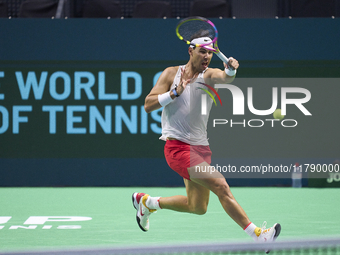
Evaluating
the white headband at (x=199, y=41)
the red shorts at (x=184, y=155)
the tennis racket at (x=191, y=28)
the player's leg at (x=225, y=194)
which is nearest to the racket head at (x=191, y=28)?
the tennis racket at (x=191, y=28)

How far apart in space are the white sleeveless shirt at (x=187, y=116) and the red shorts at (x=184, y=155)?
0.04 meters

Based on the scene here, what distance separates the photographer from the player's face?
388 centimetres

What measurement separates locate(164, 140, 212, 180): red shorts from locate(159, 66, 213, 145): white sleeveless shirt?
0.04m

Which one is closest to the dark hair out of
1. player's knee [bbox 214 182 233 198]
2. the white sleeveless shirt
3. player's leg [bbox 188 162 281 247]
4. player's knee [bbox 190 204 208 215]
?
the white sleeveless shirt

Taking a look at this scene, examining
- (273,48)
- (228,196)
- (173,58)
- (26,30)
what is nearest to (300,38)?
(273,48)

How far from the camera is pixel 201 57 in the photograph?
153 inches

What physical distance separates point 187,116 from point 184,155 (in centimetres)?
31

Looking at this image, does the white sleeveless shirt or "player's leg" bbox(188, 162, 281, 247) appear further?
the white sleeveless shirt

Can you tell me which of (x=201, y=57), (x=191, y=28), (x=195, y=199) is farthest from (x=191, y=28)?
(x=195, y=199)

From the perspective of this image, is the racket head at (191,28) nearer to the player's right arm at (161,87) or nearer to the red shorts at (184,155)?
the player's right arm at (161,87)

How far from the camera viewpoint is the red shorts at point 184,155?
3871mm

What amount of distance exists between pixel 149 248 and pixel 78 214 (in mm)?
4069

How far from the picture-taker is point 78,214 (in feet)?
18.0

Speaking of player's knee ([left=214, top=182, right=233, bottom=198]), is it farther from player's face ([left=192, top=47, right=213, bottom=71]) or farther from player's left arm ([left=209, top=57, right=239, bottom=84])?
player's face ([left=192, top=47, right=213, bottom=71])
